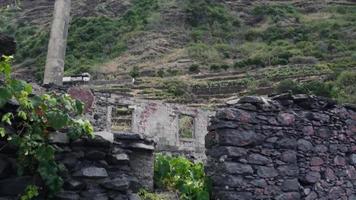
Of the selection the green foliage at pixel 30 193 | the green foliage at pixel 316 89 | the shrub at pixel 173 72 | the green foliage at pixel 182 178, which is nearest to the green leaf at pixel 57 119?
the green foliage at pixel 30 193

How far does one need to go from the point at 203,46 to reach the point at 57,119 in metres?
46.8

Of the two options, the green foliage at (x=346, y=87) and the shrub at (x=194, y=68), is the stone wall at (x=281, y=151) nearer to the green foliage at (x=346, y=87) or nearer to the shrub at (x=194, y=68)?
the green foliage at (x=346, y=87)

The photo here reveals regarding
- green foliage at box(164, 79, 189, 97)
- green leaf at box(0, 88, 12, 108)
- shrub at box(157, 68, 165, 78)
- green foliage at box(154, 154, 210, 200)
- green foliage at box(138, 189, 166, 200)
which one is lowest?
green foliage at box(138, 189, 166, 200)

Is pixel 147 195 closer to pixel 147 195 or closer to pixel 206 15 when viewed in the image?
pixel 147 195

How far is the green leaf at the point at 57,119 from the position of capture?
4.50 meters

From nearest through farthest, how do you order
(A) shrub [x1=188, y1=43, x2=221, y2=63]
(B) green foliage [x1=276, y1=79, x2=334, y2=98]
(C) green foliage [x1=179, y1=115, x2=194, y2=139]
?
1. (C) green foliage [x1=179, y1=115, x2=194, y2=139]
2. (B) green foliage [x1=276, y1=79, x2=334, y2=98]
3. (A) shrub [x1=188, y1=43, x2=221, y2=63]

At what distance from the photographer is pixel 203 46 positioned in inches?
1998

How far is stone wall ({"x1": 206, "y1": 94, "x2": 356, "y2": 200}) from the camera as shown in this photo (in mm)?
6418

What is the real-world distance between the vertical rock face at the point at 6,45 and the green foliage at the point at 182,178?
2.65 metres

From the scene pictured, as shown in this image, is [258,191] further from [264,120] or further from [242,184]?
[264,120]

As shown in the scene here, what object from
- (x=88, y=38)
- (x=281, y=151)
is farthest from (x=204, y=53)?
(x=281, y=151)

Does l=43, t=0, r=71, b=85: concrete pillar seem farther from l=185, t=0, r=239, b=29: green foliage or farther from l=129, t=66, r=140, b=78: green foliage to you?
l=185, t=0, r=239, b=29: green foliage

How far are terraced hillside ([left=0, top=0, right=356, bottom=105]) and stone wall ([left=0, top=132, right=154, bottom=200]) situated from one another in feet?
75.0

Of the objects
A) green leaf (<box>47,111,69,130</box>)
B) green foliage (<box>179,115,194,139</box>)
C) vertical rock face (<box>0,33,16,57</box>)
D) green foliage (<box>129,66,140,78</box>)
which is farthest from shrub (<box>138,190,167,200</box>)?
green foliage (<box>129,66,140,78</box>)
